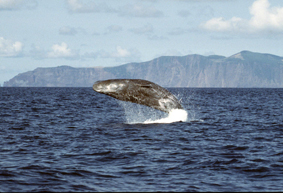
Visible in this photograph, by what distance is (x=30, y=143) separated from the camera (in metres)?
19.6

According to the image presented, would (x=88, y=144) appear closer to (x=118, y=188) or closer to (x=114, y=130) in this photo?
(x=114, y=130)

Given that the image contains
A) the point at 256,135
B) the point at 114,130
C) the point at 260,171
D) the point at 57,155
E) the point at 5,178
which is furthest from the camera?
the point at 114,130

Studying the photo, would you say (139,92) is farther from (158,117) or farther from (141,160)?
(158,117)

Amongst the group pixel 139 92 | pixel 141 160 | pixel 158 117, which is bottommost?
pixel 141 160

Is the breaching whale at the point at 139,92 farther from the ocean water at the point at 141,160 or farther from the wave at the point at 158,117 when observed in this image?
the ocean water at the point at 141,160

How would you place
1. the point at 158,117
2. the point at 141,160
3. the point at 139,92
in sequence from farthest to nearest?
1. the point at 158,117
2. the point at 139,92
3. the point at 141,160

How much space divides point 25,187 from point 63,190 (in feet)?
4.14

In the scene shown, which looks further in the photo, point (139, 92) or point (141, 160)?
point (139, 92)

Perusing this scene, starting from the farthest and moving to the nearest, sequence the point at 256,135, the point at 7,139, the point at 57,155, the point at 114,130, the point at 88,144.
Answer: the point at 114,130, the point at 256,135, the point at 7,139, the point at 88,144, the point at 57,155

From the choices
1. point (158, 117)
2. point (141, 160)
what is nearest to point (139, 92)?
point (141, 160)

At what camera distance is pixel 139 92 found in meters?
21.4

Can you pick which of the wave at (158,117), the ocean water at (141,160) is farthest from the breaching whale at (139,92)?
the ocean water at (141,160)

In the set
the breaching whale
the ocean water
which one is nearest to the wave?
the breaching whale

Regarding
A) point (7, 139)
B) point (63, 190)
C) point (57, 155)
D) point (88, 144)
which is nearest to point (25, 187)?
point (63, 190)
